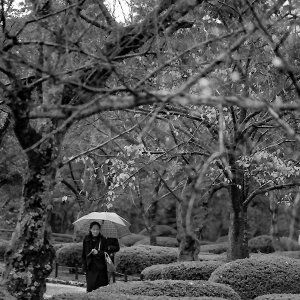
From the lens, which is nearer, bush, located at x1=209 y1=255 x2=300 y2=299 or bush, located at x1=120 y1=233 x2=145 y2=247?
bush, located at x1=209 y1=255 x2=300 y2=299

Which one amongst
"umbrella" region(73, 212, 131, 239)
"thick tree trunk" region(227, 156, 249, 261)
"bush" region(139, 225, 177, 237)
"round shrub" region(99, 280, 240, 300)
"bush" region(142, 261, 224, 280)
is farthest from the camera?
"bush" region(139, 225, 177, 237)

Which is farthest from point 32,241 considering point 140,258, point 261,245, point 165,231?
point 165,231

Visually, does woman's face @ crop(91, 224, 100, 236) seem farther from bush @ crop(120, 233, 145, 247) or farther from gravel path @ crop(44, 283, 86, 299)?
bush @ crop(120, 233, 145, 247)

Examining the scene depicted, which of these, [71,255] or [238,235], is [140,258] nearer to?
[71,255]

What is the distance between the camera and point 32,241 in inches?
247

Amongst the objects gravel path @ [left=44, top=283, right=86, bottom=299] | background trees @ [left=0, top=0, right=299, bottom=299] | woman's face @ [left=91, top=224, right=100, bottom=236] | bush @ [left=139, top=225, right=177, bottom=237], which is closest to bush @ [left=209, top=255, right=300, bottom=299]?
background trees @ [left=0, top=0, right=299, bottom=299]

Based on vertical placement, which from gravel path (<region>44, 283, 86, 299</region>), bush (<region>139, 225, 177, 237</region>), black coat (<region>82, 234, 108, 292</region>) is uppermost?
bush (<region>139, 225, 177, 237</region>)

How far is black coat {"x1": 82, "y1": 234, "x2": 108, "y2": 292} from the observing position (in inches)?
391

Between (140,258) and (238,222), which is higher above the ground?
(238,222)

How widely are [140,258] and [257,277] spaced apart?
8.17 metres

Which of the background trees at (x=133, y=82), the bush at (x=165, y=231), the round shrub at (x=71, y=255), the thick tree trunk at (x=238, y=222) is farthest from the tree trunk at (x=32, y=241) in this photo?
the bush at (x=165, y=231)

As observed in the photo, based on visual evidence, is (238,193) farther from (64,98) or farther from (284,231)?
(284,231)

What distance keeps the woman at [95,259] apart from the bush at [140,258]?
9.30 meters

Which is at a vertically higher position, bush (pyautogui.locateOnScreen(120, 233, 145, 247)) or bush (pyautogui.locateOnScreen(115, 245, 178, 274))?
bush (pyautogui.locateOnScreen(120, 233, 145, 247))
